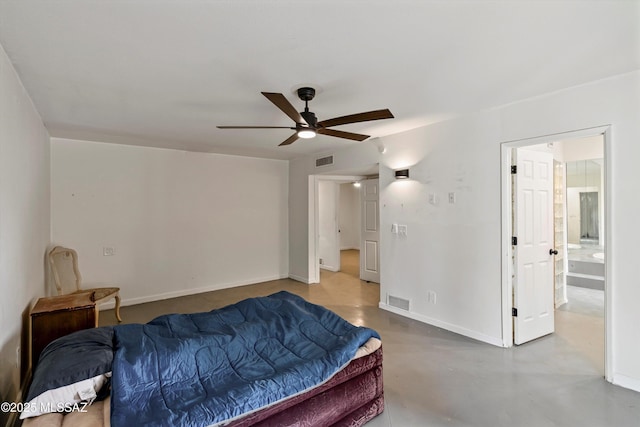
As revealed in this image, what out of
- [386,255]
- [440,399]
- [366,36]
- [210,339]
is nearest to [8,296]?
[210,339]

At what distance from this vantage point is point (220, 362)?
1.92 metres

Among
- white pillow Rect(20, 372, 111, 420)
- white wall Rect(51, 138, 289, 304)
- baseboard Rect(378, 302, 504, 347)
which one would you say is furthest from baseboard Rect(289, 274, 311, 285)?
white pillow Rect(20, 372, 111, 420)

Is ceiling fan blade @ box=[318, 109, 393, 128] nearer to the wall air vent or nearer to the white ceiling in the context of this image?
the white ceiling

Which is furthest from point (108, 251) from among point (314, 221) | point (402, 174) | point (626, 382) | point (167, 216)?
point (626, 382)

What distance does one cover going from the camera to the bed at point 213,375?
1.49 metres

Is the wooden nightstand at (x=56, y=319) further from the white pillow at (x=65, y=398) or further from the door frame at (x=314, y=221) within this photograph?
the door frame at (x=314, y=221)

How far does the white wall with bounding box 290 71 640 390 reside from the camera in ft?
8.08

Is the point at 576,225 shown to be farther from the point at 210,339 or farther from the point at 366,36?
the point at 210,339

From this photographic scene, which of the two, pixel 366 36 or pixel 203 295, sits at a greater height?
pixel 366 36

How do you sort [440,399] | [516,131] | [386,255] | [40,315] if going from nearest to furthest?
1. [440,399]
2. [40,315]
3. [516,131]
4. [386,255]

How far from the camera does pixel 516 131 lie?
308cm

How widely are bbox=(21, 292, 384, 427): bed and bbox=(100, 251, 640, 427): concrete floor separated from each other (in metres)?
0.47

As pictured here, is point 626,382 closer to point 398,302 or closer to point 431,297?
point 431,297

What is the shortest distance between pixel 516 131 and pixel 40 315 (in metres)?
4.61
